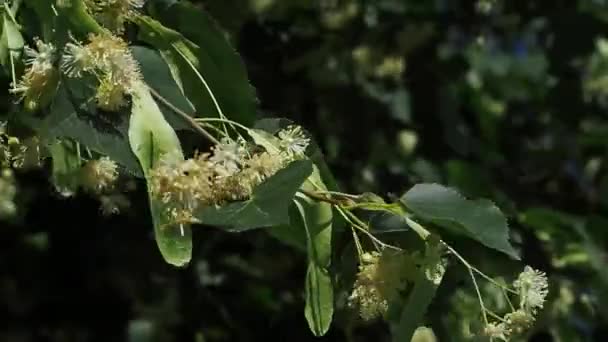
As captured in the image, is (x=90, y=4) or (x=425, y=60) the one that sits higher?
(x=90, y=4)

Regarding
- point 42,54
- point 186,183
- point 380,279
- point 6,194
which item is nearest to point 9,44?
point 42,54

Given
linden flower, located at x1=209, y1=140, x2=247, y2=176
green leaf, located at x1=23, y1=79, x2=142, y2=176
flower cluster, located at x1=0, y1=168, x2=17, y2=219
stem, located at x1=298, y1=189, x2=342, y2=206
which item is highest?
linden flower, located at x1=209, y1=140, x2=247, y2=176

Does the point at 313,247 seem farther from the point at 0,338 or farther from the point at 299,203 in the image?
the point at 0,338

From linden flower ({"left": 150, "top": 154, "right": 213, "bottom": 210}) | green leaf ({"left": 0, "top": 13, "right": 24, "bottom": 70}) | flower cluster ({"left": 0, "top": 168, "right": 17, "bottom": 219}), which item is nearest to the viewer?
linden flower ({"left": 150, "top": 154, "right": 213, "bottom": 210})

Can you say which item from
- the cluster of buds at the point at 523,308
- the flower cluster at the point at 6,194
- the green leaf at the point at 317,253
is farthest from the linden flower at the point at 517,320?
the flower cluster at the point at 6,194

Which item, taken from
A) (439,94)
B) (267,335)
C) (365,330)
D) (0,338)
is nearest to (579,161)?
(439,94)

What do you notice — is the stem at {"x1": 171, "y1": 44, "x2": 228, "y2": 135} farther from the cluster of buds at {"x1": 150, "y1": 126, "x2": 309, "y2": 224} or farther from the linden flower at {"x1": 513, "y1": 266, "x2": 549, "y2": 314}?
the linden flower at {"x1": 513, "y1": 266, "x2": 549, "y2": 314}

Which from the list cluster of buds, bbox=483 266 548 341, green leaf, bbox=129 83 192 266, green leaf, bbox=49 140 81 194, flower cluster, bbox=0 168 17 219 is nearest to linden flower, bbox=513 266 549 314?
cluster of buds, bbox=483 266 548 341

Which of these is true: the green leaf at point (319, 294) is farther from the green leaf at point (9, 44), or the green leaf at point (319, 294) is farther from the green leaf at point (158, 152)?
the green leaf at point (9, 44)
